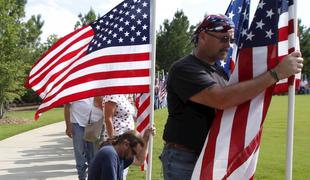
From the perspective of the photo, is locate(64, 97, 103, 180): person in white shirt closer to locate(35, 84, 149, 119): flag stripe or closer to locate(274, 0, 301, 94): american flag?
locate(35, 84, 149, 119): flag stripe

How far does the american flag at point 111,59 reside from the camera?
206 inches

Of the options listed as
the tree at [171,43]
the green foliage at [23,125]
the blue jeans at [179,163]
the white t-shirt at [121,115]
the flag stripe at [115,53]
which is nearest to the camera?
the blue jeans at [179,163]

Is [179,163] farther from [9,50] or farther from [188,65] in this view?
[9,50]

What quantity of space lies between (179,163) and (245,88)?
0.69 m

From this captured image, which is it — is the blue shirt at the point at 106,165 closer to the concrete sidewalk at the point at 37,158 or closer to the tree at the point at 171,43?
the concrete sidewalk at the point at 37,158

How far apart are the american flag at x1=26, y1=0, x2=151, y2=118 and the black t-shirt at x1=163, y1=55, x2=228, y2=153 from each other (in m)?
1.95

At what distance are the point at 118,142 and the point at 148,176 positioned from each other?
A: 1.66 ft

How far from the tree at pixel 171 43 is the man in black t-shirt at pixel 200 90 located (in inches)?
2616

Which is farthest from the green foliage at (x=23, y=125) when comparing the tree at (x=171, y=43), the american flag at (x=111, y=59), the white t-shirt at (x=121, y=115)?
the tree at (x=171, y=43)

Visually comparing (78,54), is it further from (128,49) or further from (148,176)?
(148,176)

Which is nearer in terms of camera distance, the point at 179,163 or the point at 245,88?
the point at 245,88

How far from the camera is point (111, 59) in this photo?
17.4 ft

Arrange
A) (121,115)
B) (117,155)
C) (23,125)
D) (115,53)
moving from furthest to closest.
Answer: (23,125)
(121,115)
(115,53)
(117,155)

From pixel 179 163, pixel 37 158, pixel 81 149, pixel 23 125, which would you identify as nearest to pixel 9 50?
pixel 23 125
